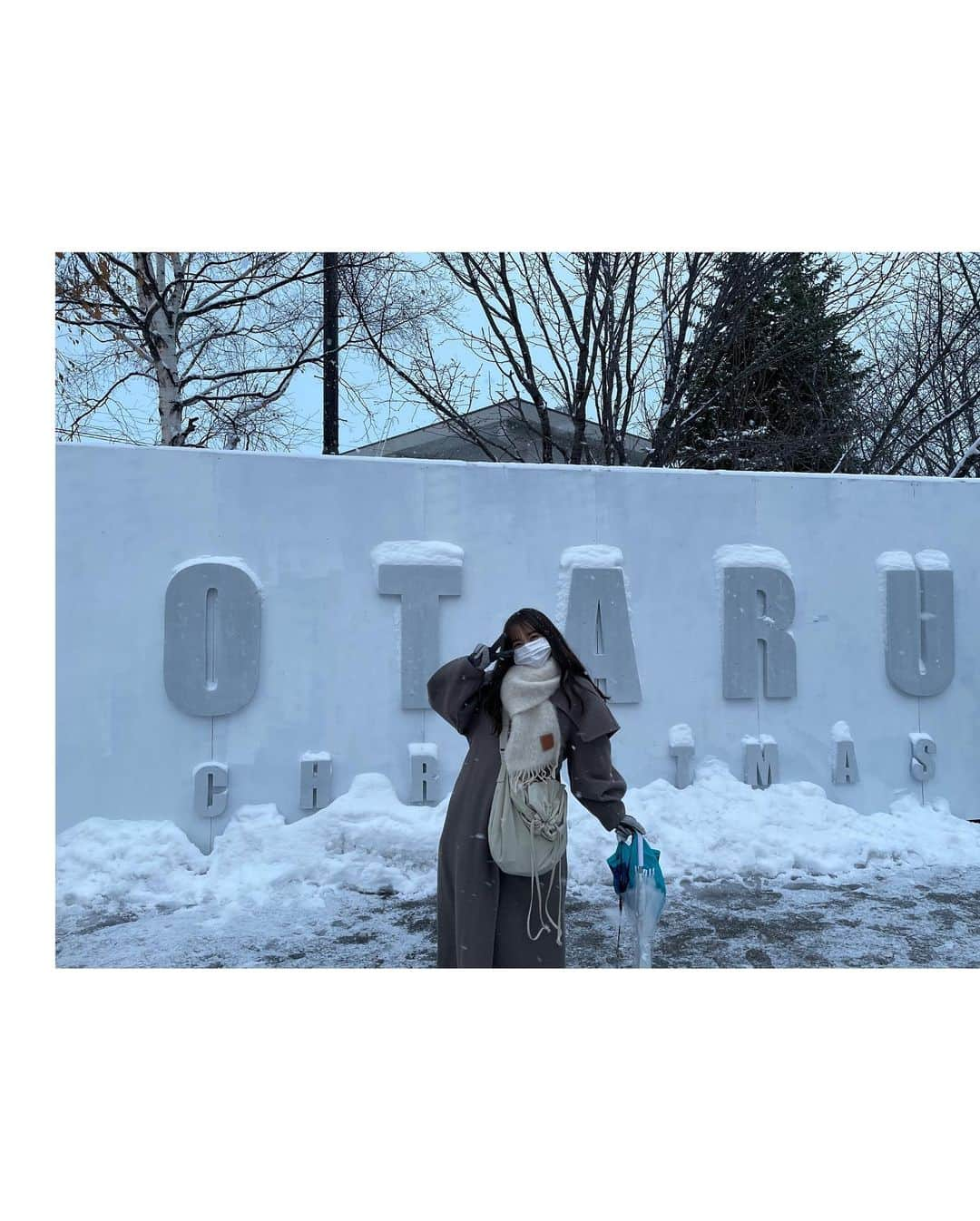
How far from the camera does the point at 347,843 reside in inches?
213

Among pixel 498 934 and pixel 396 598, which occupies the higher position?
pixel 396 598

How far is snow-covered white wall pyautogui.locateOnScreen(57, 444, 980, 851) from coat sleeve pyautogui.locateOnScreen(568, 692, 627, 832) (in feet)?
8.30

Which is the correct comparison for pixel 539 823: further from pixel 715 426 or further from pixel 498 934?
pixel 715 426

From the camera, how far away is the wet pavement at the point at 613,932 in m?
4.26

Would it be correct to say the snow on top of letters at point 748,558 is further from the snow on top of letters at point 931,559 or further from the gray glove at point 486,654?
the gray glove at point 486,654

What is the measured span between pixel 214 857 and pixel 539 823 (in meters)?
2.89

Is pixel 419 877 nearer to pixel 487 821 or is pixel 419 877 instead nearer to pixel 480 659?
pixel 487 821

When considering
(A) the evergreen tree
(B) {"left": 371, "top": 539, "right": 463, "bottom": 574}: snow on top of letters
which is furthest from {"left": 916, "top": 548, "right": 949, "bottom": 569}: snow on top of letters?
(A) the evergreen tree

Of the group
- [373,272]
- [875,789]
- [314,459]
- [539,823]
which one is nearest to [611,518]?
[314,459]

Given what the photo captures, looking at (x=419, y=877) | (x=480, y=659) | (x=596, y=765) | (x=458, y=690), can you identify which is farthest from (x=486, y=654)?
(x=419, y=877)

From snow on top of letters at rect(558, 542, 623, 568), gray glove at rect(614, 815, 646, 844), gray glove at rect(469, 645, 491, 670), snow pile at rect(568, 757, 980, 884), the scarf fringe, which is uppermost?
snow on top of letters at rect(558, 542, 623, 568)

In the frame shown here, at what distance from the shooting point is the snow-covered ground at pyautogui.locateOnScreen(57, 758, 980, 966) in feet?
14.4

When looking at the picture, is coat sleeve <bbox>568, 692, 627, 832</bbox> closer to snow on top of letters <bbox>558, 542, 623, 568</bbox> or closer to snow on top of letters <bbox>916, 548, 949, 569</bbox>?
snow on top of letters <bbox>558, 542, 623, 568</bbox>

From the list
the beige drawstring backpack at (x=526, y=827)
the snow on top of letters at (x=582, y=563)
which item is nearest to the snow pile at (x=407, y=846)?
the snow on top of letters at (x=582, y=563)
